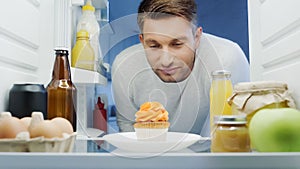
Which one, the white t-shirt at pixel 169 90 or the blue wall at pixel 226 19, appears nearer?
the white t-shirt at pixel 169 90

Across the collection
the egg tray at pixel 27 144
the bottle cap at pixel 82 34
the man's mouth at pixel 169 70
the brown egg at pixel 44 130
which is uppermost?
the bottle cap at pixel 82 34

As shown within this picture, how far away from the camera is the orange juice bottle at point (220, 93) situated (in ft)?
3.18

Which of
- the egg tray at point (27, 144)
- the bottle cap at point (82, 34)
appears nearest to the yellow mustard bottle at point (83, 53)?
the bottle cap at point (82, 34)

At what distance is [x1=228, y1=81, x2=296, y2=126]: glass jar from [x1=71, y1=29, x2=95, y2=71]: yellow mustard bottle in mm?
584

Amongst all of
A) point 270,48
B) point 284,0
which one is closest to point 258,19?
point 270,48

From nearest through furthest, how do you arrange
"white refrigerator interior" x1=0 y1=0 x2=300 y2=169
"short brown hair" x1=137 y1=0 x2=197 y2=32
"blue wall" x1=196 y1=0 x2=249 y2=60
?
"white refrigerator interior" x1=0 y1=0 x2=300 y2=169
"short brown hair" x1=137 y1=0 x2=197 y2=32
"blue wall" x1=196 y1=0 x2=249 y2=60

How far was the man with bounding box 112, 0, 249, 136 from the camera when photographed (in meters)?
1.16

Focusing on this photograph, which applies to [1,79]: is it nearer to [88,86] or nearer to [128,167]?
[88,86]

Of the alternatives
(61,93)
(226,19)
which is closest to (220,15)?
(226,19)

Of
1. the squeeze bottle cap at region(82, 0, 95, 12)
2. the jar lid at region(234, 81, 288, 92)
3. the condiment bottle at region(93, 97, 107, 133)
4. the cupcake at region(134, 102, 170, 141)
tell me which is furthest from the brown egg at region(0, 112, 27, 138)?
the squeeze bottle cap at region(82, 0, 95, 12)

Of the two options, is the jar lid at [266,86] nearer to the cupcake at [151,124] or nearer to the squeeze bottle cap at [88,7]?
the cupcake at [151,124]

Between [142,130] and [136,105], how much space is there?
0.78 ft

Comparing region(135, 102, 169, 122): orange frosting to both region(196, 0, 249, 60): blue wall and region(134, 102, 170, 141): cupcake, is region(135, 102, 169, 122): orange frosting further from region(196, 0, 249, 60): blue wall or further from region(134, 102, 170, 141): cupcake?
region(196, 0, 249, 60): blue wall

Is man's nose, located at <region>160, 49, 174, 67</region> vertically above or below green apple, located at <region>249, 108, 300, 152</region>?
above
